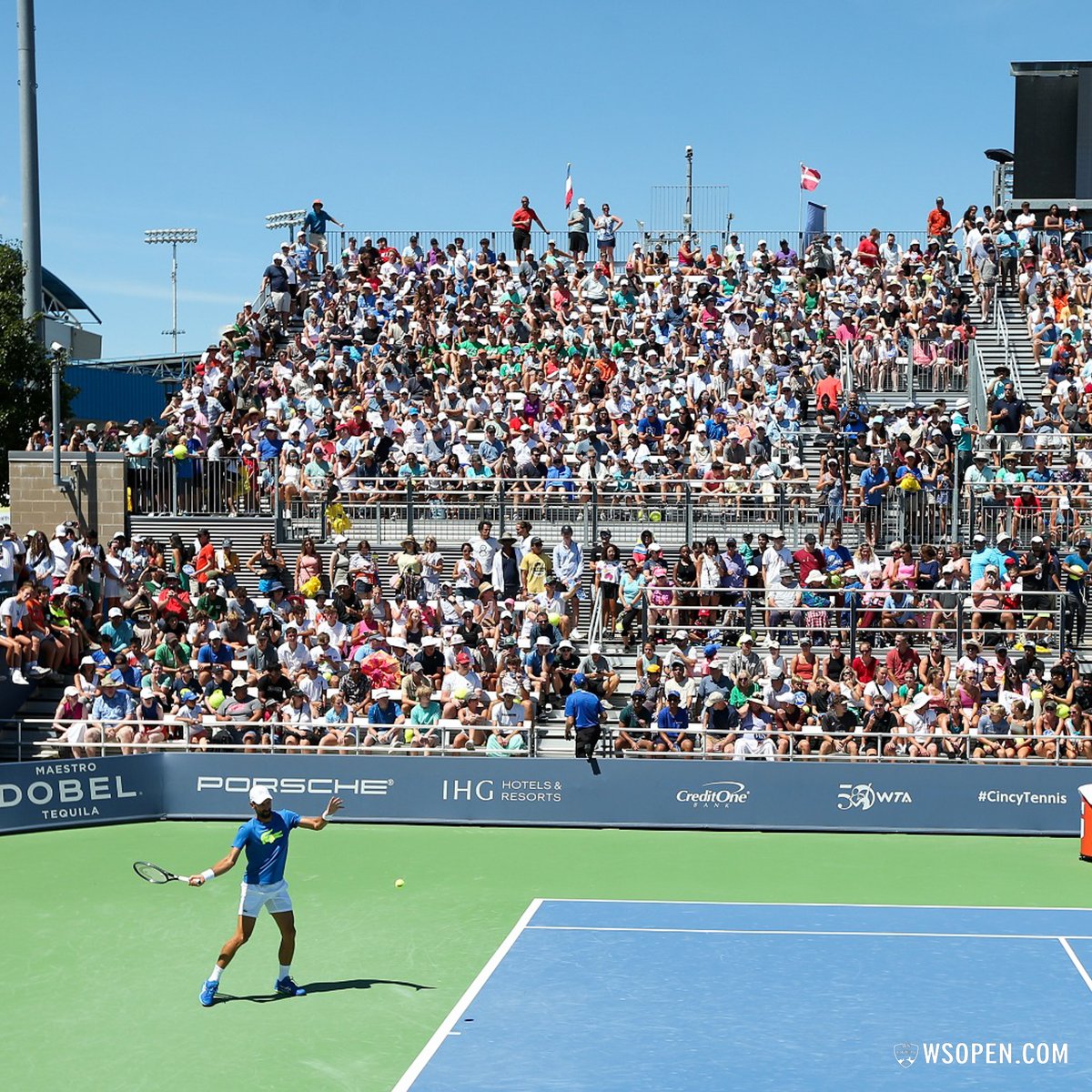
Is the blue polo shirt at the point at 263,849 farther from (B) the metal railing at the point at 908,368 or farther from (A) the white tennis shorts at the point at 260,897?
(B) the metal railing at the point at 908,368

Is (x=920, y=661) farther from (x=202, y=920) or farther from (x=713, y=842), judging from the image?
(x=202, y=920)

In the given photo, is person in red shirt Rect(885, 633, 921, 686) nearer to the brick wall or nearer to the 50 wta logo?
the 50 wta logo

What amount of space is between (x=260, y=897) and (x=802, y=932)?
214 inches

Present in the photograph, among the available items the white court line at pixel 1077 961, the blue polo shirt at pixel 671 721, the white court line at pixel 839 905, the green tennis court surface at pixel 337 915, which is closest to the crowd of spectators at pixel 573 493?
the blue polo shirt at pixel 671 721

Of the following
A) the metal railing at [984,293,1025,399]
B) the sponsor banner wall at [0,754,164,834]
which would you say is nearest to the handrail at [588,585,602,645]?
the sponsor banner wall at [0,754,164,834]

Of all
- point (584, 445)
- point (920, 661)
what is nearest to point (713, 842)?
point (920, 661)

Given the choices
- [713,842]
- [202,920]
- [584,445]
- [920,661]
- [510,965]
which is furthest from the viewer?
[584,445]

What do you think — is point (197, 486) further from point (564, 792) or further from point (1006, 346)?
point (1006, 346)

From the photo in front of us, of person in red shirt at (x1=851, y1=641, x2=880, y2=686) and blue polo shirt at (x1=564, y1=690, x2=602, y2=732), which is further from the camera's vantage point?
person in red shirt at (x1=851, y1=641, x2=880, y2=686)

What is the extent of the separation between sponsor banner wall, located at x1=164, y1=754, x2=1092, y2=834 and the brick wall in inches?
309

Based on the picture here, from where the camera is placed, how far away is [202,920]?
15.8 m

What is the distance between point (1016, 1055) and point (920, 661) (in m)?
10.1

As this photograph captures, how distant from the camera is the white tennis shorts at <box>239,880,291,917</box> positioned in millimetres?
12984

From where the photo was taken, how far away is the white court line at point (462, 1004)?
444 inches
